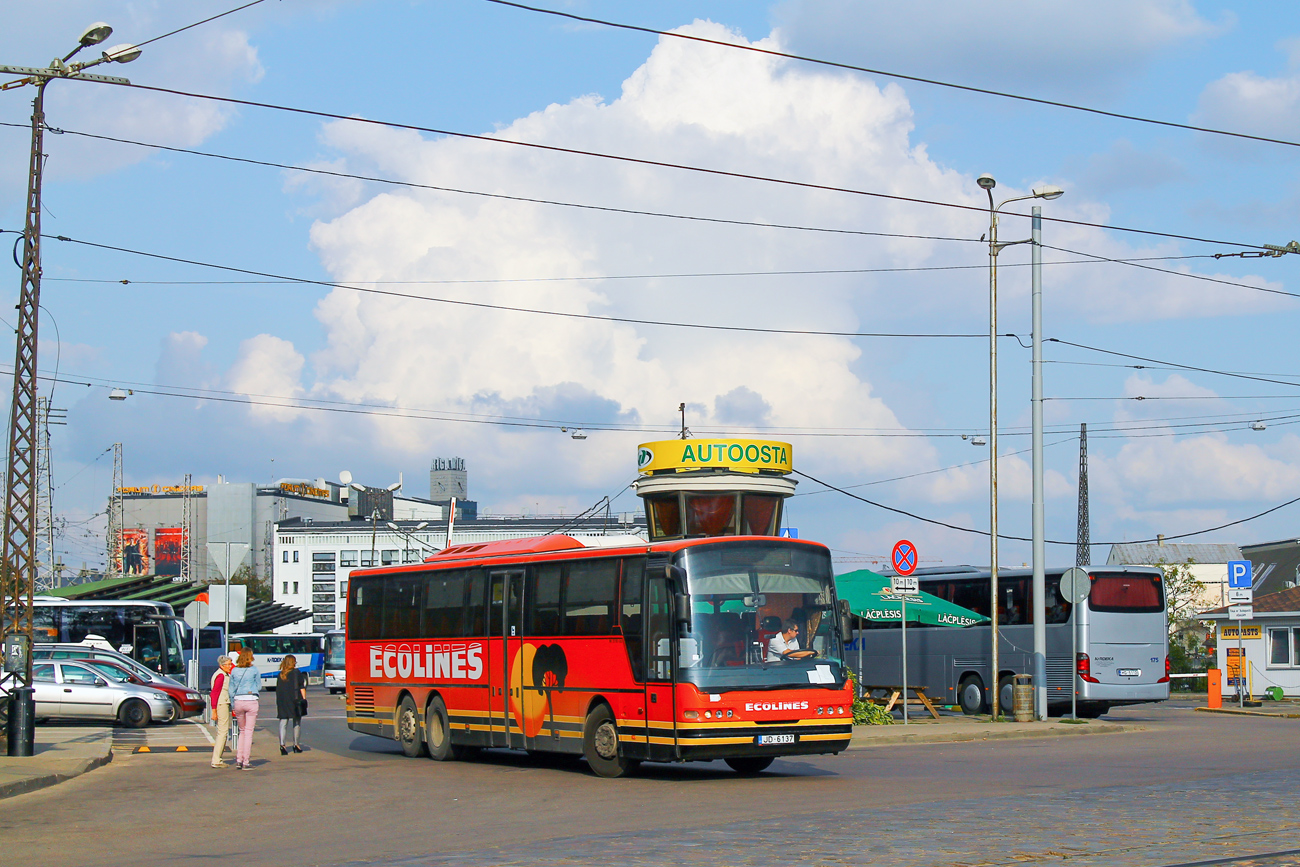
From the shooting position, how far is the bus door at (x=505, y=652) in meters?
19.9

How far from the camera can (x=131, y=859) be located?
1131cm

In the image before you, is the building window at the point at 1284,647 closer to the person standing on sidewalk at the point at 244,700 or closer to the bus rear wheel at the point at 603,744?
the bus rear wheel at the point at 603,744

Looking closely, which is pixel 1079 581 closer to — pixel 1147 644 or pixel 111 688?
pixel 1147 644

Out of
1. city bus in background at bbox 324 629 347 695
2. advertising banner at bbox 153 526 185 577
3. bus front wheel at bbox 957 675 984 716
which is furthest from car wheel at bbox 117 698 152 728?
advertising banner at bbox 153 526 185 577

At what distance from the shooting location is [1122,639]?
3180 centimetres

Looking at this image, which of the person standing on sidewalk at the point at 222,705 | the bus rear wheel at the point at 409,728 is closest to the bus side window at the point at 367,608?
the bus rear wheel at the point at 409,728

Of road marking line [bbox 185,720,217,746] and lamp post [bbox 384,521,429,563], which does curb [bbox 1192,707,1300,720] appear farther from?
lamp post [bbox 384,521,429,563]

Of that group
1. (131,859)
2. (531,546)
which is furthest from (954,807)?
(531,546)

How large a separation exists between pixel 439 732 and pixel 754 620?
6.59 meters

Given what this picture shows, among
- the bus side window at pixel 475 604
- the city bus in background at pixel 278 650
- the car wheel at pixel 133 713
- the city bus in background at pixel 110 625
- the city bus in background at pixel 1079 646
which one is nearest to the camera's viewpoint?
the bus side window at pixel 475 604

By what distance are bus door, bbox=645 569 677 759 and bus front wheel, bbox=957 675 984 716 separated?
59.4 feet

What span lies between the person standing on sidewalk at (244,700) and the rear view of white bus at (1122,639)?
18103 millimetres

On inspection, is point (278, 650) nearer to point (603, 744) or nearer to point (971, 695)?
point (971, 695)

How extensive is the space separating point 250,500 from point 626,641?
13635cm
